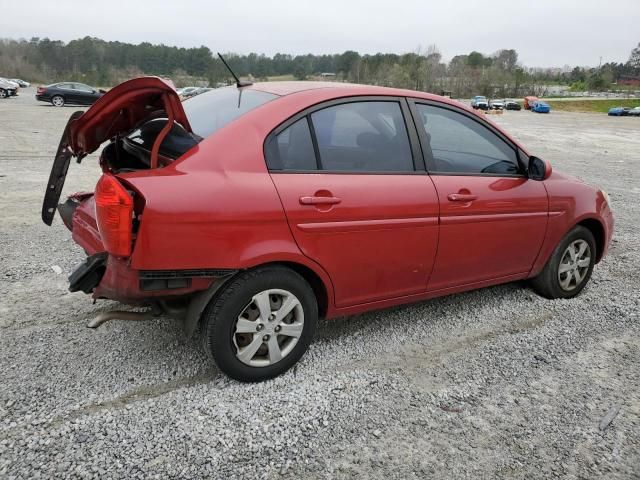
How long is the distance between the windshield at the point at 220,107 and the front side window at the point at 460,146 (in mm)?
1088

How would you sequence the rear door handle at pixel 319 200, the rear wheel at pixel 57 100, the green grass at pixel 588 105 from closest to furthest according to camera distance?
the rear door handle at pixel 319 200
the rear wheel at pixel 57 100
the green grass at pixel 588 105

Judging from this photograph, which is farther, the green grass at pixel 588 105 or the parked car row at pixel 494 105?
the green grass at pixel 588 105

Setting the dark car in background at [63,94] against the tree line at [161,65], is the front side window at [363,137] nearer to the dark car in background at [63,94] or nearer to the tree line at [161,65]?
the dark car in background at [63,94]

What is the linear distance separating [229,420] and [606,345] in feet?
8.83

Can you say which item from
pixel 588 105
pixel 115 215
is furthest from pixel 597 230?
pixel 588 105

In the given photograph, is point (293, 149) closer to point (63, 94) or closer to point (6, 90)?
point (63, 94)

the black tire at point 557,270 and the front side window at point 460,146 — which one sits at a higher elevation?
the front side window at point 460,146

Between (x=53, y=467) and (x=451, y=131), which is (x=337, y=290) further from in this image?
(x=53, y=467)

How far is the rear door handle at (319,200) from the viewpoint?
2.91m

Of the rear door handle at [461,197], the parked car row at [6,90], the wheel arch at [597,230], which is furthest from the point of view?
the parked car row at [6,90]

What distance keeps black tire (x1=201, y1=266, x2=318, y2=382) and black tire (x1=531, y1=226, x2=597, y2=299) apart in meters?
2.26

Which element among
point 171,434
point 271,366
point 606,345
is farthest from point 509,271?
point 171,434

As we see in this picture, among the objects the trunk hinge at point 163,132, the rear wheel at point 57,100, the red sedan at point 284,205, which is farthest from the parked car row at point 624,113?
the trunk hinge at point 163,132

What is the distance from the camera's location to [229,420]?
2.73 meters
